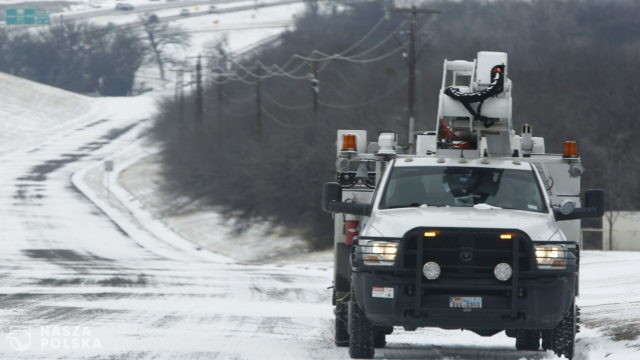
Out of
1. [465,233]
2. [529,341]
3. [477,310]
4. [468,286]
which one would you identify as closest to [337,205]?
[465,233]

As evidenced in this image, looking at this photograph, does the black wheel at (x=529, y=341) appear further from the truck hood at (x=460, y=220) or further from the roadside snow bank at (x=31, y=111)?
the roadside snow bank at (x=31, y=111)

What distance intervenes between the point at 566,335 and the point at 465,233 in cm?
181

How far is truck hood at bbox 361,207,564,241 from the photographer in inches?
454

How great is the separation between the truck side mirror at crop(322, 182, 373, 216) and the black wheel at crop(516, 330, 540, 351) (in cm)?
231

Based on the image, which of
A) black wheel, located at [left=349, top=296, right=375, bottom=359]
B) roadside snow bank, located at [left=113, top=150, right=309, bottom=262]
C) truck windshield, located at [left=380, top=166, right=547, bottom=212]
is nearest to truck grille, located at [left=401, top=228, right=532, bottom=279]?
black wheel, located at [left=349, top=296, right=375, bottom=359]

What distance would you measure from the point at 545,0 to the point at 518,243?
125 m

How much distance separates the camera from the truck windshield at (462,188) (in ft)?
41.4

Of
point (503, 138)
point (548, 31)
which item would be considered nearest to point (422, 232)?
point (503, 138)

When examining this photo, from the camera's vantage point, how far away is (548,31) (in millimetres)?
126938

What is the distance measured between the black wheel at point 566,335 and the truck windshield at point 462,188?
1113mm

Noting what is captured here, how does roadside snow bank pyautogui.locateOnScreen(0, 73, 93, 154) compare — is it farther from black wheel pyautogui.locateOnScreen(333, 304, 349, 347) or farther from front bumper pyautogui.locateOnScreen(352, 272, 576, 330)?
front bumper pyautogui.locateOnScreen(352, 272, 576, 330)

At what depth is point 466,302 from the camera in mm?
11430

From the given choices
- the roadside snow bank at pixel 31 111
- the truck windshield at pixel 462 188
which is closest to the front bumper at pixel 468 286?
the truck windshield at pixel 462 188

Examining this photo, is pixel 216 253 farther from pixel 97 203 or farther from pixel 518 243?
pixel 518 243
